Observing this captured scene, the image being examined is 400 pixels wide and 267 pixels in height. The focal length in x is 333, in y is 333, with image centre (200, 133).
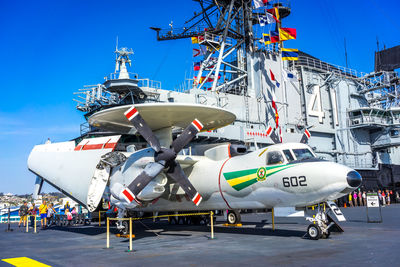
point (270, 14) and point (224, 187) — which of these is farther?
point (270, 14)

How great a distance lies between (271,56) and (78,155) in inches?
1294

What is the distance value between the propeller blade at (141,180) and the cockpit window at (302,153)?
21.9ft

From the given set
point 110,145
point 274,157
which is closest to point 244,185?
point 274,157

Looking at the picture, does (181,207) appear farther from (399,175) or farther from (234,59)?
(399,175)

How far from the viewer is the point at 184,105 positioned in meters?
17.8

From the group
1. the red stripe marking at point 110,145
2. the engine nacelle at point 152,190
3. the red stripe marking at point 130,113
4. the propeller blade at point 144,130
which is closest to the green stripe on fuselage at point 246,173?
the engine nacelle at point 152,190

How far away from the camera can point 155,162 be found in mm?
17141

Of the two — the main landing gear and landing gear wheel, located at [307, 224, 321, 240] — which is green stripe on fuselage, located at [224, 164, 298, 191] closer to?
the main landing gear

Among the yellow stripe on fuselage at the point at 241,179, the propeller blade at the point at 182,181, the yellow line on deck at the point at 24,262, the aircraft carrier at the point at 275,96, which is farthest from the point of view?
the aircraft carrier at the point at 275,96

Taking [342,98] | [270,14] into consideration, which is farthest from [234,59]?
[342,98]

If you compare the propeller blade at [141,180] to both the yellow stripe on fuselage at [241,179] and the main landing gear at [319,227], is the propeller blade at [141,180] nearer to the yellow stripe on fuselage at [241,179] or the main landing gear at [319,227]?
the yellow stripe on fuselage at [241,179]

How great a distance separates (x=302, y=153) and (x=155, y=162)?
24.1ft

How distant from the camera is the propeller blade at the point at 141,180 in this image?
16219 mm

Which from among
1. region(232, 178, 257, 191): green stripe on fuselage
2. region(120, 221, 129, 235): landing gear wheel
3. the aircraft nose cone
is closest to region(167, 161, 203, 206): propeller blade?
region(232, 178, 257, 191): green stripe on fuselage
